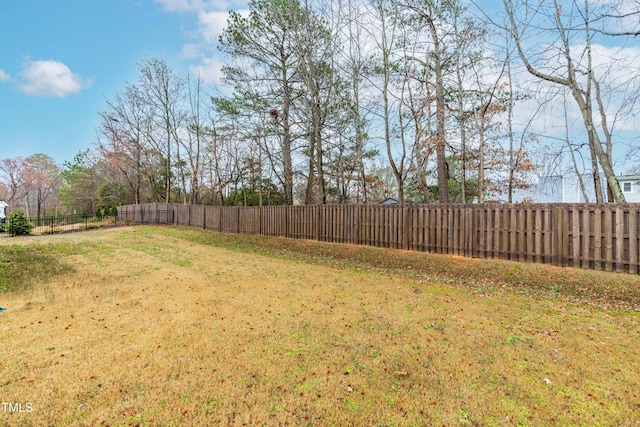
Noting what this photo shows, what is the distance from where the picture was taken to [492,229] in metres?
7.49

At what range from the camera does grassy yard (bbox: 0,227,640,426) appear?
1.97m

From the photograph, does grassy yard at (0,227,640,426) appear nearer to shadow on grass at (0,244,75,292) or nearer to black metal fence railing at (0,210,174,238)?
shadow on grass at (0,244,75,292)

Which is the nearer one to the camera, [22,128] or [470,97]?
[470,97]

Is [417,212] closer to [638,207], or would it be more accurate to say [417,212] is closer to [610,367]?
[638,207]

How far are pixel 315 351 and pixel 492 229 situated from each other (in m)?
6.57

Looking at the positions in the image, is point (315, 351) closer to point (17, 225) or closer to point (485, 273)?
point (485, 273)

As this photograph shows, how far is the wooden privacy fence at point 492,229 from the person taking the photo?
18.9 ft

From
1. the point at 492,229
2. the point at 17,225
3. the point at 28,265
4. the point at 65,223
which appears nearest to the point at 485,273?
the point at 492,229

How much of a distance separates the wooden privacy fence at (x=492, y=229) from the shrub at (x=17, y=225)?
11759 millimetres

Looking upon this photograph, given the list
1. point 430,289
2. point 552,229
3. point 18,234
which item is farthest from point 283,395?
point 18,234

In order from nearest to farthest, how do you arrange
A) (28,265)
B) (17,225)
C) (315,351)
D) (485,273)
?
(315,351) < (28,265) < (485,273) < (17,225)

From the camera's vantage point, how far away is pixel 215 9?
516 inches

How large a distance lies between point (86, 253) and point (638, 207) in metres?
12.9

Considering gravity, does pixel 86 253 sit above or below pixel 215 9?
below
